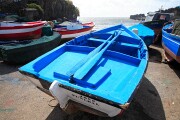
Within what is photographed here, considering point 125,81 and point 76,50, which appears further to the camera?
point 76,50

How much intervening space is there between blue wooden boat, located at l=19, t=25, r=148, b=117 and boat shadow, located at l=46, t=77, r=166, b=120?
2.98 feet

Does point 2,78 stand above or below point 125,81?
below

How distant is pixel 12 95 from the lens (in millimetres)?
5551

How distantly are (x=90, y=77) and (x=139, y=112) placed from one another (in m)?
1.91

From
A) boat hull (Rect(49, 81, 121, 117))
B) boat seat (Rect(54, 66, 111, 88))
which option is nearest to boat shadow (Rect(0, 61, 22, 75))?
boat seat (Rect(54, 66, 111, 88))

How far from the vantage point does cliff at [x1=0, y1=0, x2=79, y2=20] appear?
918 inches

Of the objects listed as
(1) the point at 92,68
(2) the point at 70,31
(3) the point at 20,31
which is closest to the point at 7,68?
(3) the point at 20,31

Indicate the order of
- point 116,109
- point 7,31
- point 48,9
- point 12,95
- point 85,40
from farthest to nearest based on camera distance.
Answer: point 48,9 → point 7,31 → point 85,40 → point 12,95 → point 116,109

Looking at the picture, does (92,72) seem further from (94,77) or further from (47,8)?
(47,8)

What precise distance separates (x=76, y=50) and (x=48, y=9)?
34827 millimetres

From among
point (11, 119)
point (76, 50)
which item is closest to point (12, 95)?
point (11, 119)

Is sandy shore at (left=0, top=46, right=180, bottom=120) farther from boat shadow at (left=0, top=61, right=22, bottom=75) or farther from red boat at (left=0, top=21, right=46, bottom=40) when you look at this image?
red boat at (left=0, top=21, right=46, bottom=40)

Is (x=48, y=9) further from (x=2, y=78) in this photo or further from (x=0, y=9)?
(x=2, y=78)

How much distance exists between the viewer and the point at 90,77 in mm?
3941
